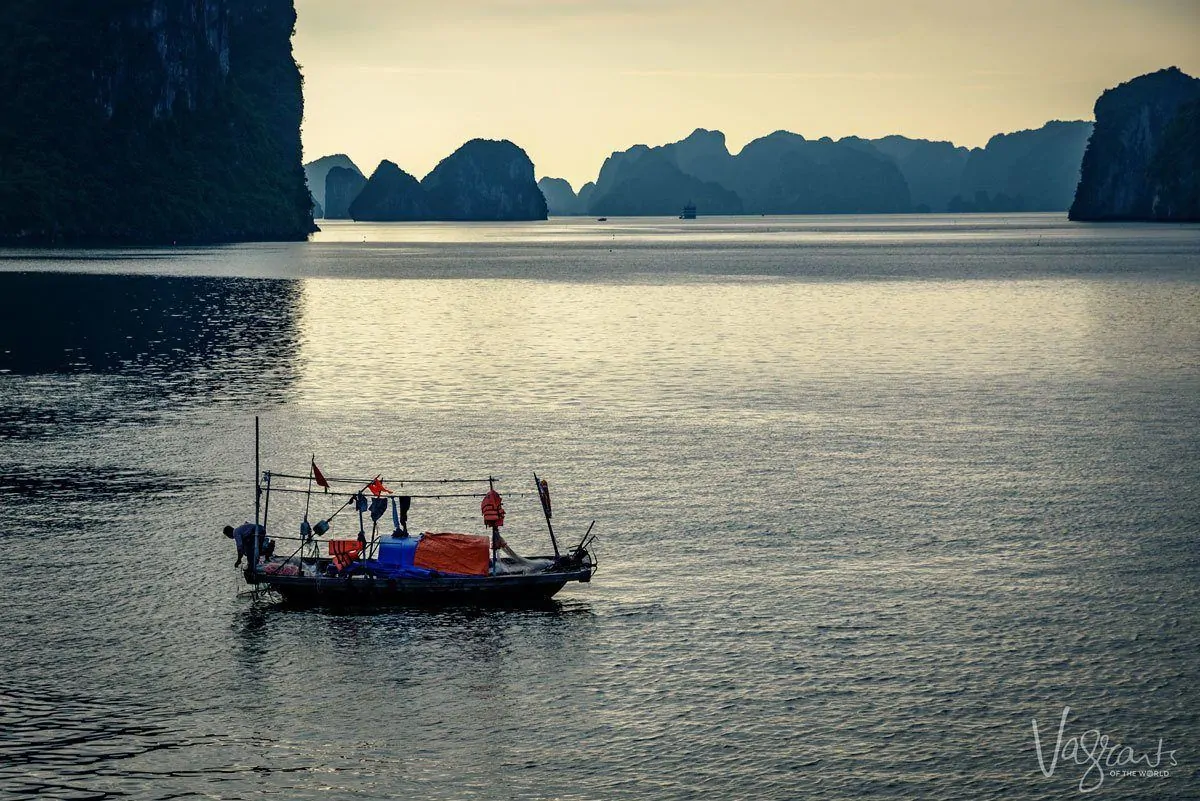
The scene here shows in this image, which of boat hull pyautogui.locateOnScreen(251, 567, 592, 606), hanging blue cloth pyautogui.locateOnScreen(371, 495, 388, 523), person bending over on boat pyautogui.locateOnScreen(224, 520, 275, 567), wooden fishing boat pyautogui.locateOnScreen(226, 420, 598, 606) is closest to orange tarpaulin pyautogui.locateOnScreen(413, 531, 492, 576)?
wooden fishing boat pyautogui.locateOnScreen(226, 420, 598, 606)

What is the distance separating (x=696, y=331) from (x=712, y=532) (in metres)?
87.5

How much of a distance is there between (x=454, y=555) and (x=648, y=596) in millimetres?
7368

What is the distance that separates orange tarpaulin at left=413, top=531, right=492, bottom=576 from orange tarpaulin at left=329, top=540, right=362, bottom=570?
2.48 m

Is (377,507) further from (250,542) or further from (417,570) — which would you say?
(250,542)

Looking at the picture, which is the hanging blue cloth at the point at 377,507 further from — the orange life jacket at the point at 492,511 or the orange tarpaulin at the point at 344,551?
the orange life jacket at the point at 492,511

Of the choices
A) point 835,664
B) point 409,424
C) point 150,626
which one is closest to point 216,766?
point 150,626

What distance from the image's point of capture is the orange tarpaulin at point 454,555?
46469 millimetres

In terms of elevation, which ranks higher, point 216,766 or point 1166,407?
point 1166,407

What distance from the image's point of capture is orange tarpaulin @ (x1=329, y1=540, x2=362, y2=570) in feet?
154

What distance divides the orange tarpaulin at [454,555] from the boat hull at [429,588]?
460 mm

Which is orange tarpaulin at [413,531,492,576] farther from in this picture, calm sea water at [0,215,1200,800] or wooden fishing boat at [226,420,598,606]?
calm sea water at [0,215,1200,800]

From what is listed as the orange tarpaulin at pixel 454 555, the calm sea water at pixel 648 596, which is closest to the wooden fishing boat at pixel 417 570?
the orange tarpaulin at pixel 454 555

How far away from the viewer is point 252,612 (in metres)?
45.9

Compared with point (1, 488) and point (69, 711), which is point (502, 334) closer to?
point (1, 488)
